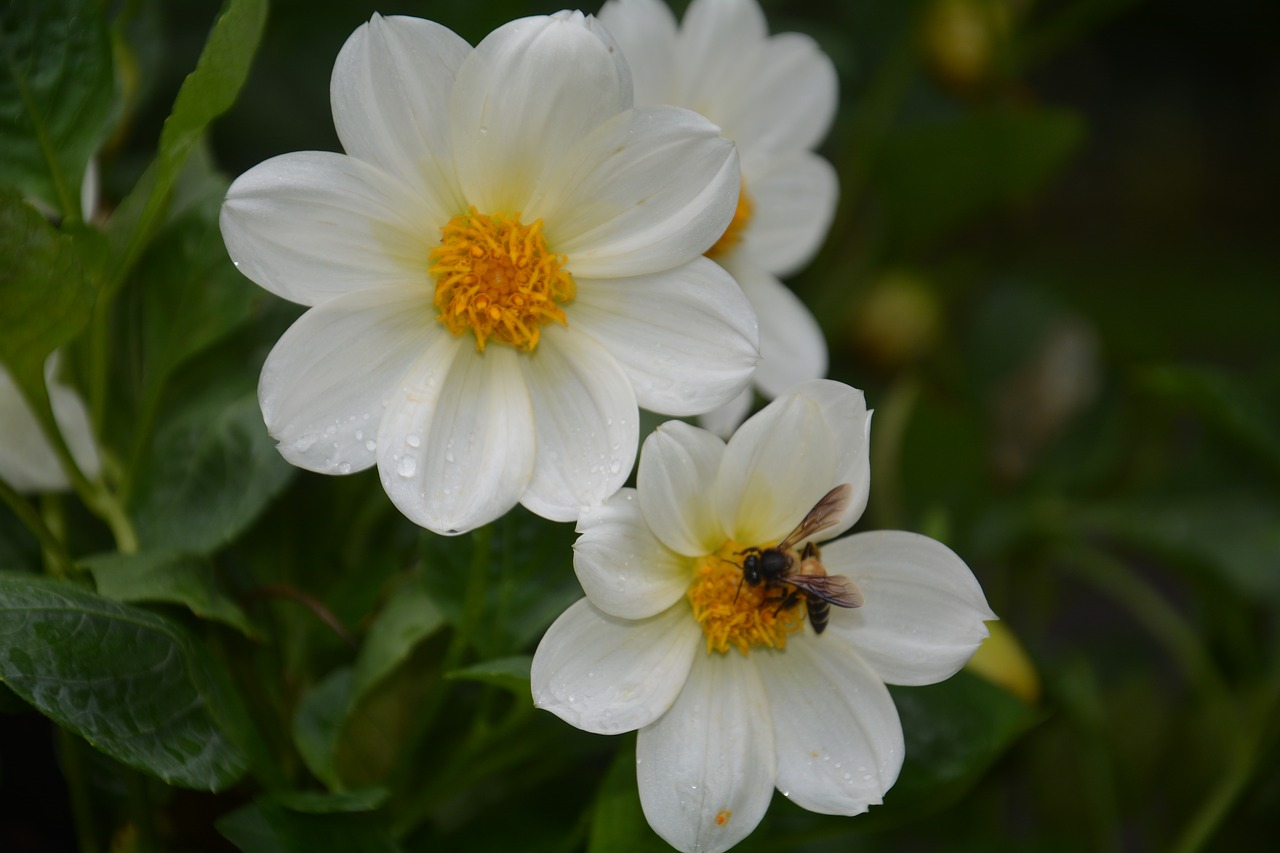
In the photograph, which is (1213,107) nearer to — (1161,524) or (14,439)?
(1161,524)

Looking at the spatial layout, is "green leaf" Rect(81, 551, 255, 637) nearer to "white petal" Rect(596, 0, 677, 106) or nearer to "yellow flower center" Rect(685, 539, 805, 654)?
"yellow flower center" Rect(685, 539, 805, 654)

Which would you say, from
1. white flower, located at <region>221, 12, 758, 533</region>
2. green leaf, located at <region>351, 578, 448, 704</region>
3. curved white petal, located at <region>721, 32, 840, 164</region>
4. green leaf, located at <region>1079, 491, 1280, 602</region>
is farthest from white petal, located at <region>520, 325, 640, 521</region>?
green leaf, located at <region>1079, 491, 1280, 602</region>

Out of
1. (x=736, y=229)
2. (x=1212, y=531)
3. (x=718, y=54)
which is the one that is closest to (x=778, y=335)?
(x=736, y=229)

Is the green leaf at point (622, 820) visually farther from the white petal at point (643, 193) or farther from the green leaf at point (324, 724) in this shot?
the white petal at point (643, 193)

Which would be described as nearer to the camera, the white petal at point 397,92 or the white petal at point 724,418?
the white petal at point 397,92

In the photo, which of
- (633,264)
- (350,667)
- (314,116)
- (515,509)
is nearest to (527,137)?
(633,264)

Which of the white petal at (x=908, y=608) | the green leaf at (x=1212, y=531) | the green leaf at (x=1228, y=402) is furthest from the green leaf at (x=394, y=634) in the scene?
the green leaf at (x=1212, y=531)
